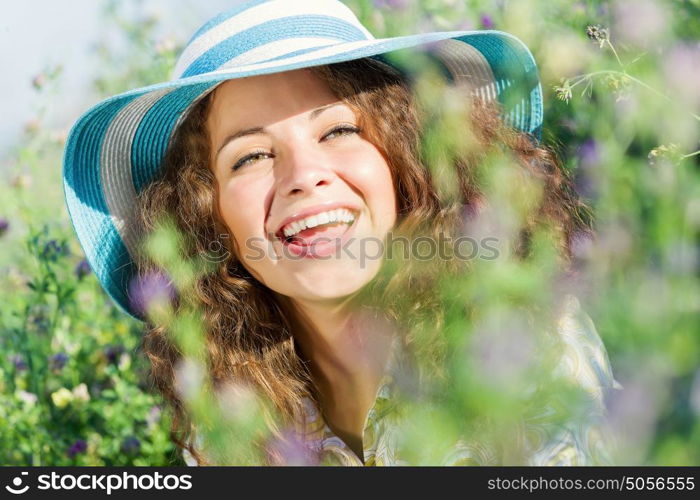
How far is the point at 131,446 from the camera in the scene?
163 centimetres

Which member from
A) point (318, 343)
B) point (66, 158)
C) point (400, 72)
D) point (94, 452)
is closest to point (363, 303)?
point (318, 343)

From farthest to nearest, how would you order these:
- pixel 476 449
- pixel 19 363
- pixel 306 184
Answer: pixel 19 363
pixel 306 184
pixel 476 449

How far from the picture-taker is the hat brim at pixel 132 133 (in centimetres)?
115

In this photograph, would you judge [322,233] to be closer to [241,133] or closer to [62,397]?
[241,133]

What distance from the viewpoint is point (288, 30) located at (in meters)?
1.11

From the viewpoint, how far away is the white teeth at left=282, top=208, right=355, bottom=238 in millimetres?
1001

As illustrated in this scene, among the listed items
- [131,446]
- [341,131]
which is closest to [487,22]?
[341,131]

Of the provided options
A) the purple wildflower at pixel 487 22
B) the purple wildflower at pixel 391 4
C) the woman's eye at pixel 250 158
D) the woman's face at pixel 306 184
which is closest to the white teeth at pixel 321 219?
the woman's face at pixel 306 184

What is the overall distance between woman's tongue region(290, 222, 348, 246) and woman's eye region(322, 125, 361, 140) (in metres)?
0.12

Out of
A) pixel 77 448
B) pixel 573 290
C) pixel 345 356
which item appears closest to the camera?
pixel 573 290

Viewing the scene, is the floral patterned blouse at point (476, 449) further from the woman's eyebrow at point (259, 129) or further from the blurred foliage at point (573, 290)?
the woman's eyebrow at point (259, 129)

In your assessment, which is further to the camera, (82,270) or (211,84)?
(82,270)

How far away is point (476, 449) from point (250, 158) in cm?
60

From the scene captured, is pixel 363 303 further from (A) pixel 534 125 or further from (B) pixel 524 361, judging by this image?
(B) pixel 524 361
